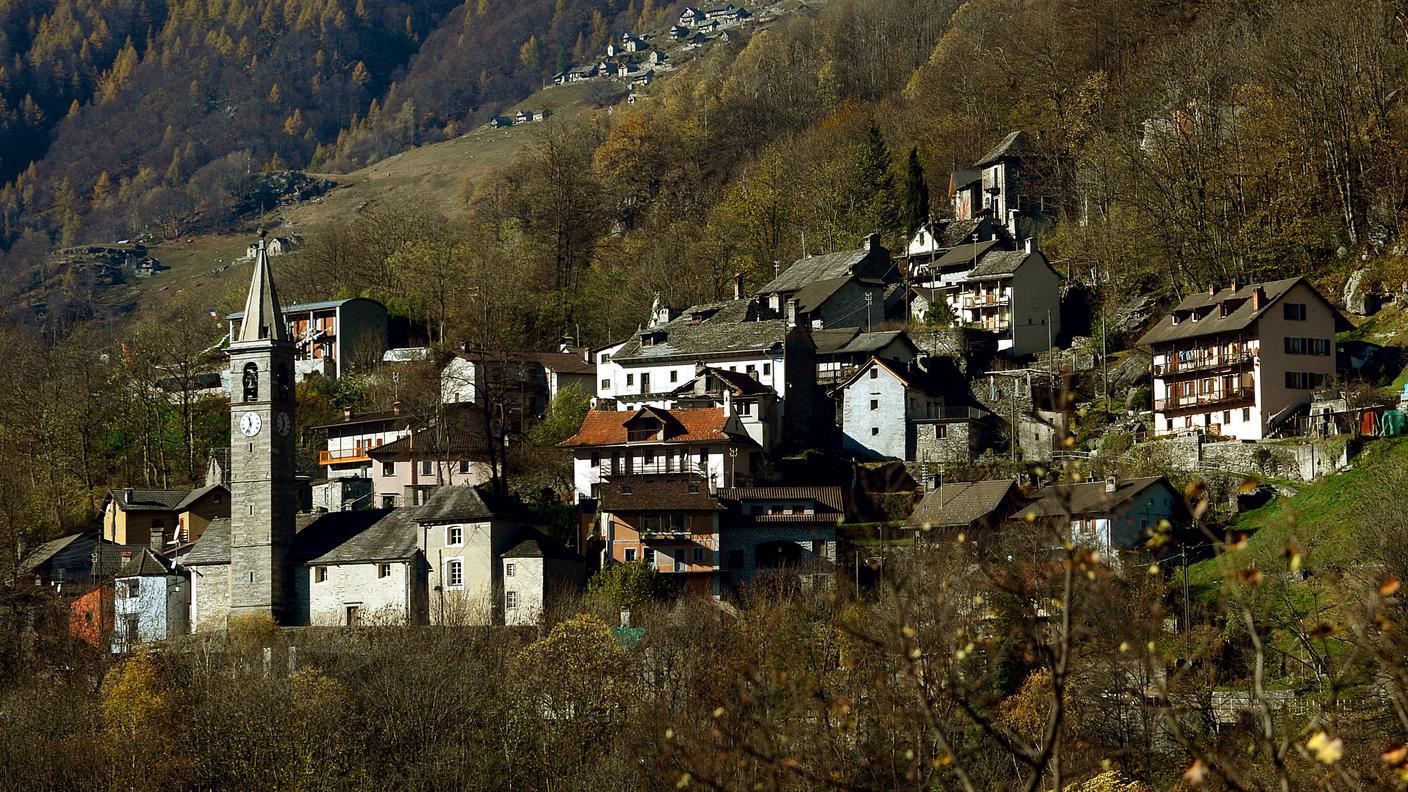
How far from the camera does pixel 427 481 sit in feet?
252

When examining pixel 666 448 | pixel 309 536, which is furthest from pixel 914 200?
pixel 309 536

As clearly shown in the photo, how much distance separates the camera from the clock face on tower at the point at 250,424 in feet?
222

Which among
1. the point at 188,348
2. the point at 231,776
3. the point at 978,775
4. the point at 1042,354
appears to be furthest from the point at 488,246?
the point at 978,775

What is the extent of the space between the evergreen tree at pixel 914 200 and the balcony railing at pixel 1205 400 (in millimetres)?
28274

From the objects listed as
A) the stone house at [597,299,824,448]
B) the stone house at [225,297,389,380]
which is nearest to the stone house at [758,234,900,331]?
the stone house at [597,299,824,448]

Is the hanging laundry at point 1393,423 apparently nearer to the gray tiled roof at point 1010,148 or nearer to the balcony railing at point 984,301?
the balcony railing at point 984,301

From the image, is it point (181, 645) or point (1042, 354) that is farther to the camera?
point (1042, 354)

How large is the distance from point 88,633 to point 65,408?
87.3ft

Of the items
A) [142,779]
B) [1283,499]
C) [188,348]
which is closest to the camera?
[142,779]

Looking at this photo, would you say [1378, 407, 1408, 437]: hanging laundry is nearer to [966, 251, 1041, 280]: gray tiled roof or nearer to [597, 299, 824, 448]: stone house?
[966, 251, 1041, 280]: gray tiled roof

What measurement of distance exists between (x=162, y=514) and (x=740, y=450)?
27.3m

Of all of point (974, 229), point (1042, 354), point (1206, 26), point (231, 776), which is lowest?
point (231, 776)

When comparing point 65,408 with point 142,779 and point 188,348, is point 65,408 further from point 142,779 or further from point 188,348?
point 142,779

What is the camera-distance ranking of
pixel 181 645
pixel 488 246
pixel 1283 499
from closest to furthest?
pixel 1283 499
pixel 181 645
pixel 488 246
